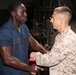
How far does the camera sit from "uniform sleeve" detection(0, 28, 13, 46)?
2.94 metres

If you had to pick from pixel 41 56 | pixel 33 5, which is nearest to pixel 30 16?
pixel 33 5

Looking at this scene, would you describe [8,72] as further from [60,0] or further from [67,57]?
[60,0]

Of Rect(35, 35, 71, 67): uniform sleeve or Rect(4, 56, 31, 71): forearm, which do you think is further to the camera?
Rect(4, 56, 31, 71): forearm

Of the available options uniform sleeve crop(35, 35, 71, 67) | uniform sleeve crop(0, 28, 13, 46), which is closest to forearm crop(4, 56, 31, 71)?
uniform sleeve crop(0, 28, 13, 46)

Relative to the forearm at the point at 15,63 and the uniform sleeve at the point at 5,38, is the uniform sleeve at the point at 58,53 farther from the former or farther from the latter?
the uniform sleeve at the point at 5,38

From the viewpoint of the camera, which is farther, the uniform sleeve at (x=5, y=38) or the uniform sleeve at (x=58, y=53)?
the uniform sleeve at (x=5, y=38)

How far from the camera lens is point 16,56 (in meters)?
3.12

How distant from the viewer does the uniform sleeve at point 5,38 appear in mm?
2941

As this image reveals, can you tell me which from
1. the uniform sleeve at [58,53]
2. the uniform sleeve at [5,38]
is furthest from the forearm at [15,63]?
the uniform sleeve at [58,53]

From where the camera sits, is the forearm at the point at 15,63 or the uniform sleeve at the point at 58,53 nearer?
the uniform sleeve at the point at 58,53

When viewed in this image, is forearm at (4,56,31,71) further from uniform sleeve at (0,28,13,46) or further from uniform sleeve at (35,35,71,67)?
uniform sleeve at (35,35,71,67)

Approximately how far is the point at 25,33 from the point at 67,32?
960 millimetres

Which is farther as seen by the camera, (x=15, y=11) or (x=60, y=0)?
(x=60, y=0)

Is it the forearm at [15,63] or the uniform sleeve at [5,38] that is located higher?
the uniform sleeve at [5,38]
